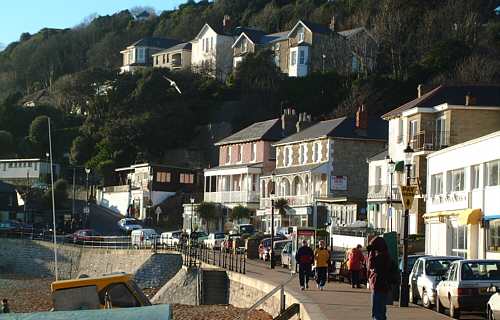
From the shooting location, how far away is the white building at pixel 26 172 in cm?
11200

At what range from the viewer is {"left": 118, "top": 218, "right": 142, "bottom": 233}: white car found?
8731 cm

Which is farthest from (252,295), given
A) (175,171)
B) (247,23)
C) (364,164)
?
(247,23)

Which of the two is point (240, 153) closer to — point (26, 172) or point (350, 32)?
point (26, 172)

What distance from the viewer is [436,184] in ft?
168

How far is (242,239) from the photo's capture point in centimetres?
6494

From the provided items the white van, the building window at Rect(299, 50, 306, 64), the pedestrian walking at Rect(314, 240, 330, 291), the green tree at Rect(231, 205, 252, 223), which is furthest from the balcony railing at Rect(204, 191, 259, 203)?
the pedestrian walking at Rect(314, 240, 330, 291)

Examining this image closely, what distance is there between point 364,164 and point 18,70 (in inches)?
4345

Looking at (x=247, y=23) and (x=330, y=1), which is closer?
(x=330, y=1)

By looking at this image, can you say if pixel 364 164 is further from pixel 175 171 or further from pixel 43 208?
pixel 43 208

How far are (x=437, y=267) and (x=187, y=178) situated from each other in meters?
72.1

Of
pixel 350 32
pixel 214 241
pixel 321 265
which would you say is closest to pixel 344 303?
A: pixel 321 265

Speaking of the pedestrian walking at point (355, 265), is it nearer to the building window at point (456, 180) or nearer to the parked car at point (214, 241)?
the building window at point (456, 180)

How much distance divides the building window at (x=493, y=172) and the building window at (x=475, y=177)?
4.63 feet

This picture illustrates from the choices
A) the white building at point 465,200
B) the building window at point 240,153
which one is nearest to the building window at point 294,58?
the building window at point 240,153
